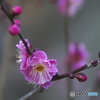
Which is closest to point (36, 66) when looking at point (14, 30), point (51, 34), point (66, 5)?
point (14, 30)

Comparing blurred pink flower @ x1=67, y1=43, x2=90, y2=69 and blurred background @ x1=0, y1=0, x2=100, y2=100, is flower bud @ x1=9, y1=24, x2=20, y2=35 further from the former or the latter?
blurred background @ x1=0, y1=0, x2=100, y2=100

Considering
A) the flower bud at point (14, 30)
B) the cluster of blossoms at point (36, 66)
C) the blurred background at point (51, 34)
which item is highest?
the blurred background at point (51, 34)

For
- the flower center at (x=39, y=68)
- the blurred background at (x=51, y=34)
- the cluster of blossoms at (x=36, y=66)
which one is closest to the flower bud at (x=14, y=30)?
the cluster of blossoms at (x=36, y=66)

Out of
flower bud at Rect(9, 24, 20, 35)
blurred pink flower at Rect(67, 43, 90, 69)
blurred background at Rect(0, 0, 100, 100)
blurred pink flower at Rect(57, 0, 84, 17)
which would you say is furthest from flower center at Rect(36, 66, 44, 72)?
blurred background at Rect(0, 0, 100, 100)

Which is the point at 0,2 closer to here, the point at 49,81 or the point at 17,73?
the point at 49,81

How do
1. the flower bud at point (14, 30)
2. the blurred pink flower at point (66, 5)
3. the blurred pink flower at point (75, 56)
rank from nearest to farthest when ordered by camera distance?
the flower bud at point (14, 30), the blurred pink flower at point (75, 56), the blurred pink flower at point (66, 5)

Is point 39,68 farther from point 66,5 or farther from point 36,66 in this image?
point 66,5

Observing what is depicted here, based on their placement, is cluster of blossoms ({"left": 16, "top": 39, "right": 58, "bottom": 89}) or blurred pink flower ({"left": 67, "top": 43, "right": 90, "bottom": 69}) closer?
cluster of blossoms ({"left": 16, "top": 39, "right": 58, "bottom": 89})

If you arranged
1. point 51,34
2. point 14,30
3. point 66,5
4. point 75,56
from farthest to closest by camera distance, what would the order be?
point 51,34 < point 66,5 < point 75,56 < point 14,30

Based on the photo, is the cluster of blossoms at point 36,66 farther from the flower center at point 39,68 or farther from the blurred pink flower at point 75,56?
the blurred pink flower at point 75,56

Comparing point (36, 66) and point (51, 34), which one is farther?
point (51, 34)
